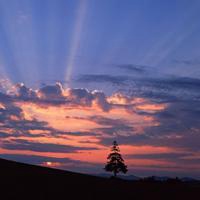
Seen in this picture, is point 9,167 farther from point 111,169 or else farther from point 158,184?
point 111,169

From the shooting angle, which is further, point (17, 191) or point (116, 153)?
point (116, 153)

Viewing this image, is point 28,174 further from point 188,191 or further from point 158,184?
point 188,191

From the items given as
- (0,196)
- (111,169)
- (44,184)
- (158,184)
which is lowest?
(0,196)

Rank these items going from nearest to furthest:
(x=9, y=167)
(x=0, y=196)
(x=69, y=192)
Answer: (x=0, y=196) → (x=69, y=192) → (x=9, y=167)

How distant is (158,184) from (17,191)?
6574mm

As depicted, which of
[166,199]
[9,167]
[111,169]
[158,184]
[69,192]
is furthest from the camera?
[111,169]

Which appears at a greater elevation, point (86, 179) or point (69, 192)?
point (86, 179)

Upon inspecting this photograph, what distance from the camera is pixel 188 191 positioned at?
15938 mm

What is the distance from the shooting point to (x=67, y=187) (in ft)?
45.7

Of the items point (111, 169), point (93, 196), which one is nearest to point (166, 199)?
point (93, 196)

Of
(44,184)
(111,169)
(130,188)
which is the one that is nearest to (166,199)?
(130,188)

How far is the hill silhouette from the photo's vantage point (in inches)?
501

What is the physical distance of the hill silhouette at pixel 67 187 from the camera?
1272 centimetres

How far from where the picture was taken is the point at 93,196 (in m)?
13.4
